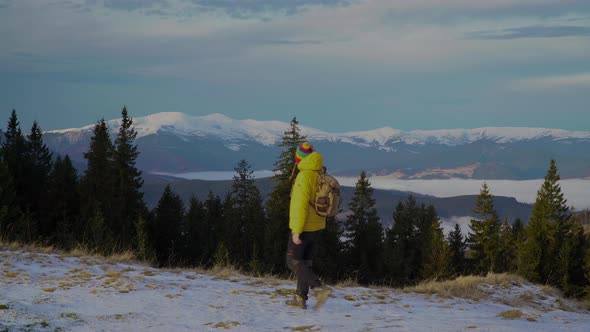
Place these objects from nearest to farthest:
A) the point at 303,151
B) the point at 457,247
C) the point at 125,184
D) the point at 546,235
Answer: the point at 303,151 < the point at 125,184 < the point at 546,235 < the point at 457,247

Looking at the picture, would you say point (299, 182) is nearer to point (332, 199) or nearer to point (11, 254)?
point (332, 199)

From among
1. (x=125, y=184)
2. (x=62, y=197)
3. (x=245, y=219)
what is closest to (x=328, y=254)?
(x=245, y=219)

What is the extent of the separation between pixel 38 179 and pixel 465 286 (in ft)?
195

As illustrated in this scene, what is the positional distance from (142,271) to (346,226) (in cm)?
5929

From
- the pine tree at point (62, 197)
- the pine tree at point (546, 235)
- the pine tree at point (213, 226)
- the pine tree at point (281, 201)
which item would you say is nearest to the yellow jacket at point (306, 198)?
the pine tree at point (281, 201)

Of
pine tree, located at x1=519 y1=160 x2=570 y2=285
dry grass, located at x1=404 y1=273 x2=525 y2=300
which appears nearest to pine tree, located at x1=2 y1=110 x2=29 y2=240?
dry grass, located at x1=404 y1=273 x2=525 y2=300

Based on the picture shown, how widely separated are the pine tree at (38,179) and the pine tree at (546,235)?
55795 millimetres

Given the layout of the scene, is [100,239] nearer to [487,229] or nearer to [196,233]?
[196,233]

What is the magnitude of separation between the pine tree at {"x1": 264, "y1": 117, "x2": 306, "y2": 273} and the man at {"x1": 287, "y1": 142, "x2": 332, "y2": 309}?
3729 cm

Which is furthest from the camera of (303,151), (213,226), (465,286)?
(213,226)

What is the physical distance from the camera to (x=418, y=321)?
9.04 m

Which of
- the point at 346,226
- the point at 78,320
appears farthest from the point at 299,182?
the point at 346,226

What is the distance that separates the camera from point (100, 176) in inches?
2511

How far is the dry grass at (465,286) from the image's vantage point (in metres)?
13.1
